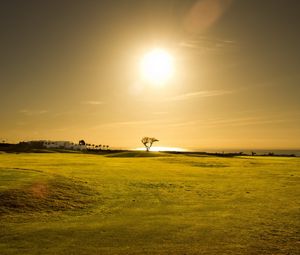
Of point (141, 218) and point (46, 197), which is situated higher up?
point (46, 197)

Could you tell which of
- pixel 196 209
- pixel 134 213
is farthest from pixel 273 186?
pixel 134 213

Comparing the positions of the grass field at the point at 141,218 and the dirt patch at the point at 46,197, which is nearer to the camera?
the grass field at the point at 141,218

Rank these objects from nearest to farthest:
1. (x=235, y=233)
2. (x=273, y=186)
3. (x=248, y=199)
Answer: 1. (x=235, y=233)
2. (x=248, y=199)
3. (x=273, y=186)

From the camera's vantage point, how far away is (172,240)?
20641mm

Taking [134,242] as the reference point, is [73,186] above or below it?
above

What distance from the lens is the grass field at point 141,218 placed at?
64.0 ft

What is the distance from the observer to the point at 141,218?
84.6 ft

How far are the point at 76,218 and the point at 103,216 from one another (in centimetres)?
187

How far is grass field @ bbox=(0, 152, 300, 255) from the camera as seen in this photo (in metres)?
19.5

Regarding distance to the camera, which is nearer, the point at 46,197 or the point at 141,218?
the point at 141,218

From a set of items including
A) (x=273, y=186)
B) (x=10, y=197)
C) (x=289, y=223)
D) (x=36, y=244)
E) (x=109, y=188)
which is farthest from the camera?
(x=273, y=186)

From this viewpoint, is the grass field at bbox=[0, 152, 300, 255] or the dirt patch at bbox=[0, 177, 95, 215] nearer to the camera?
the grass field at bbox=[0, 152, 300, 255]

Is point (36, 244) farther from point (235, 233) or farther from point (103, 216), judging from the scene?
point (235, 233)

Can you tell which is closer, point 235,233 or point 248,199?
point 235,233
